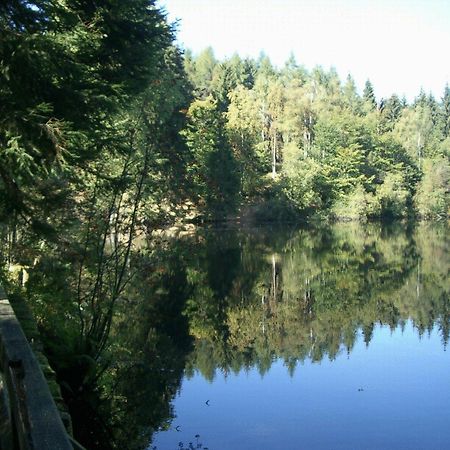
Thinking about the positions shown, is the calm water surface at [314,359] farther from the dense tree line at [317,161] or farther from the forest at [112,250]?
the dense tree line at [317,161]

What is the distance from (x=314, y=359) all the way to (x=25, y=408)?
9434 millimetres

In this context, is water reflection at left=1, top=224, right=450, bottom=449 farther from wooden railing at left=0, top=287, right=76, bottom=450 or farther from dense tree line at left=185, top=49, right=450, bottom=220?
dense tree line at left=185, top=49, right=450, bottom=220

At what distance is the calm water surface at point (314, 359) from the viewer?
807cm

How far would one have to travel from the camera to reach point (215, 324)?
1353cm

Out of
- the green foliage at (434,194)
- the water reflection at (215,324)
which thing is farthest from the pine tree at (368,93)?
the water reflection at (215,324)

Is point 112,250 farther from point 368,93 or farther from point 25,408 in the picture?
point 368,93

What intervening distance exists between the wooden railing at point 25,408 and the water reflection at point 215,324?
3801 millimetres

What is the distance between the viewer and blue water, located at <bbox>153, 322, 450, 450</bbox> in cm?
778

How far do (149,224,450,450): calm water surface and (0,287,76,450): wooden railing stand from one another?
14.4 feet

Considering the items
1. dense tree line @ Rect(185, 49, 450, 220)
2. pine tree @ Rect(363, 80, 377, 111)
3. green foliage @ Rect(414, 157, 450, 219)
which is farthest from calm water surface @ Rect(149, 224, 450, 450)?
pine tree @ Rect(363, 80, 377, 111)

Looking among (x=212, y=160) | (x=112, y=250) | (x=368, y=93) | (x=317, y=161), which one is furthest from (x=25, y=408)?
(x=368, y=93)

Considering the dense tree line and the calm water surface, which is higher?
the dense tree line

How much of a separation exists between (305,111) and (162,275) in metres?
43.0

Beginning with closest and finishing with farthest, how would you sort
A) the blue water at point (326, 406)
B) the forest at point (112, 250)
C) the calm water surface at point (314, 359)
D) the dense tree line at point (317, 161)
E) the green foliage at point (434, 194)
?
the blue water at point (326, 406), the calm water surface at point (314, 359), the forest at point (112, 250), the dense tree line at point (317, 161), the green foliage at point (434, 194)
